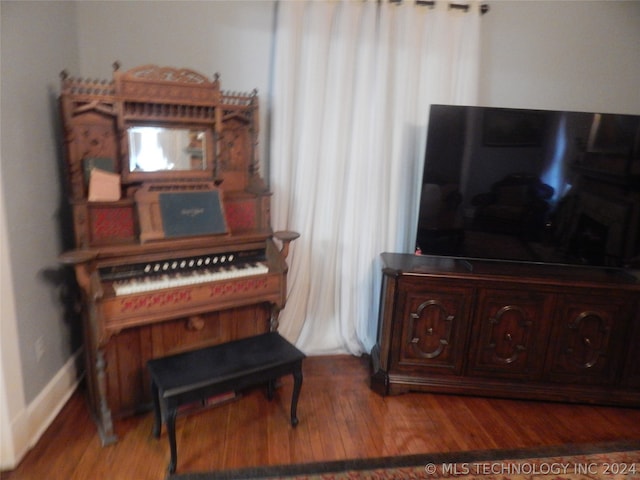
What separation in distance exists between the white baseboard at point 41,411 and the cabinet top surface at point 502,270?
1.84 metres

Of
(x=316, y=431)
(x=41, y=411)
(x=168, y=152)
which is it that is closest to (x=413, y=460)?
(x=316, y=431)

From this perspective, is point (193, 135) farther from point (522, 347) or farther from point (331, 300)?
point (522, 347)

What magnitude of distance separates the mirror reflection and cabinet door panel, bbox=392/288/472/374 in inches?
53.8

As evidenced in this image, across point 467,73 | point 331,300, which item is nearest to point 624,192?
A: point 467,73

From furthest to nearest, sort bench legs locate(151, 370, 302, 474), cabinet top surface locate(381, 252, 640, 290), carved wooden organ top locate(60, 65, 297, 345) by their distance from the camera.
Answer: cabinet top surface locate(381, 252, 640, 290)
carved wooden organ top locate(60, 65, 297, 345)
bench legs locate(151, 370, 302, 474)

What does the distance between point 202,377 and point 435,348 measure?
4.33ft

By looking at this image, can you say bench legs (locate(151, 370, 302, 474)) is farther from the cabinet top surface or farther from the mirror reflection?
the mirror reflection

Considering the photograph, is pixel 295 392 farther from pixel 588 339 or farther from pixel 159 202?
pixel 588 339

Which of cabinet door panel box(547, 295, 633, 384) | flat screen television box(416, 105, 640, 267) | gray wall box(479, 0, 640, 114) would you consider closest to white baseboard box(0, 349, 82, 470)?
flat screen television box(416, 105, 640, 267)

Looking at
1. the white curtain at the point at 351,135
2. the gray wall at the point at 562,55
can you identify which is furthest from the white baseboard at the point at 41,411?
the gray wall at the point at 562,55

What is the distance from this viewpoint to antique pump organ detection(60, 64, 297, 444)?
6.01 feet

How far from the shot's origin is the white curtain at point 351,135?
2451mm

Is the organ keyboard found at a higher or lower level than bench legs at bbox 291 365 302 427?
higher

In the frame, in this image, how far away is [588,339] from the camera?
230 cm
